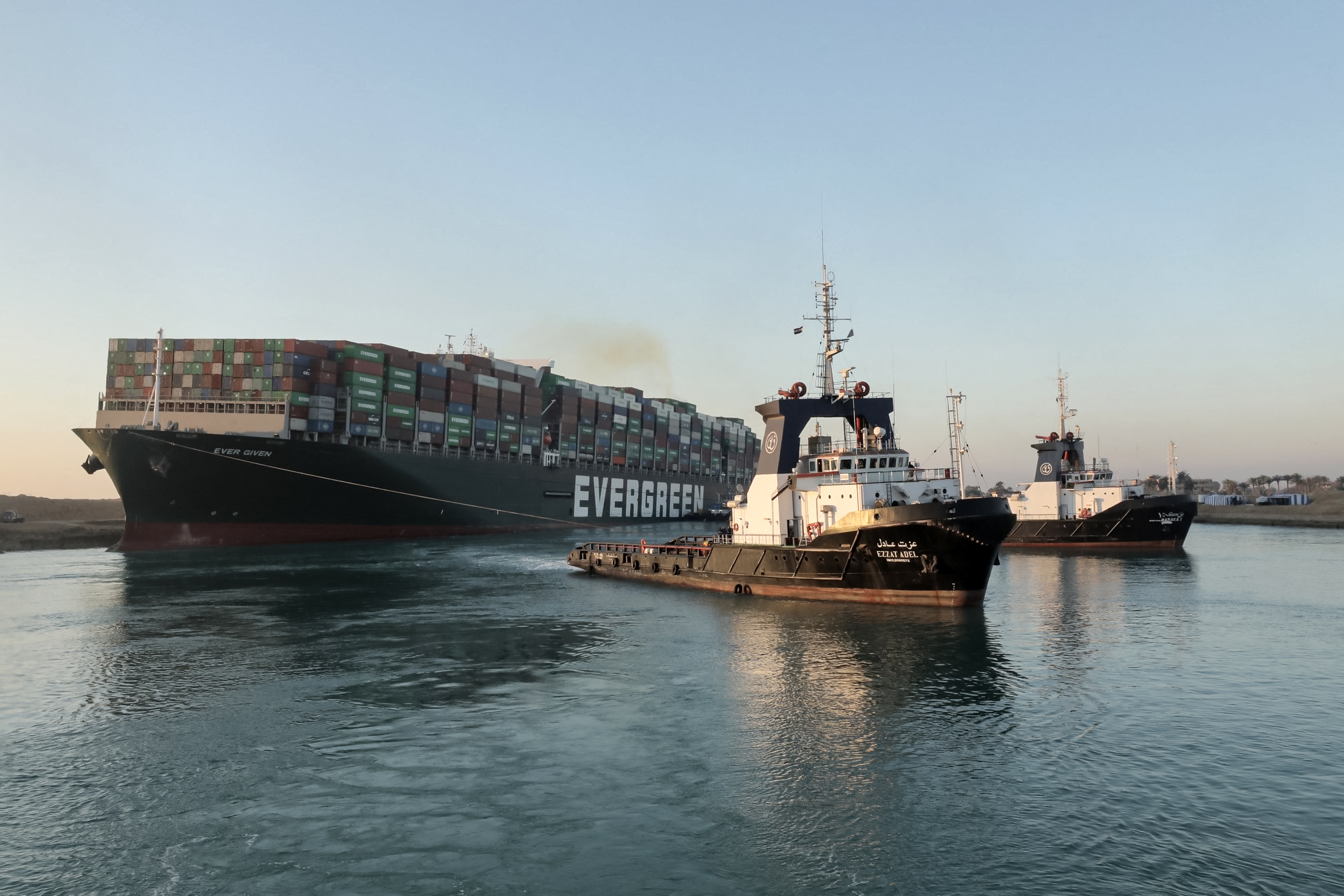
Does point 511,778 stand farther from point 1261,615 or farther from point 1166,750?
point 1261,615

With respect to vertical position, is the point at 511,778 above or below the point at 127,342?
below

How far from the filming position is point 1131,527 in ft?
188

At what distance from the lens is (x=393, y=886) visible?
28.9 ft

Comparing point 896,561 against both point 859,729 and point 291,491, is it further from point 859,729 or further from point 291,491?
point 291,491

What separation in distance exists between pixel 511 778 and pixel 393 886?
11.4 ft

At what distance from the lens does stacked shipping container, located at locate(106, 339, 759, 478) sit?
5903cm

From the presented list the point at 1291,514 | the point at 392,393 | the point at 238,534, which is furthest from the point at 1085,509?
the point at 1291,514

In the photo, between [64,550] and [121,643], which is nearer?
[121,643]

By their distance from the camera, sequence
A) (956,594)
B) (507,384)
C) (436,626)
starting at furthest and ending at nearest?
(507,384)
(956,594)
(436,626)

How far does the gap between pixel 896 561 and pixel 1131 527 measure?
40.0 meters

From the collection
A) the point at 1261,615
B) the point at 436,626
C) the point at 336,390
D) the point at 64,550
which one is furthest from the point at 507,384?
the point at 1261,615

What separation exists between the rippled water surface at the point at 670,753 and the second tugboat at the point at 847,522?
225 cm

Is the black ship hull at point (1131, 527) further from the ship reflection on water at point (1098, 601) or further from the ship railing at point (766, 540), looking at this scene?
the ship railing at point (766, 540)

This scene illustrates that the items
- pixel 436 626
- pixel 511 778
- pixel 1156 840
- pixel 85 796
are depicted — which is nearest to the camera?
pixel 1156 840
